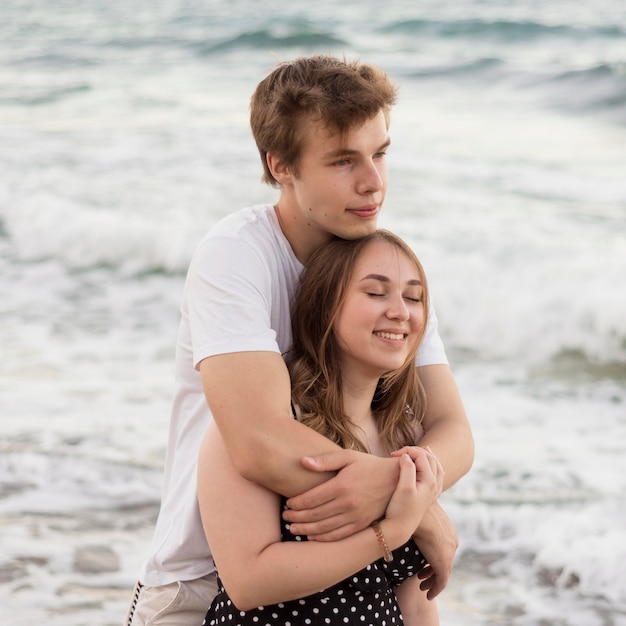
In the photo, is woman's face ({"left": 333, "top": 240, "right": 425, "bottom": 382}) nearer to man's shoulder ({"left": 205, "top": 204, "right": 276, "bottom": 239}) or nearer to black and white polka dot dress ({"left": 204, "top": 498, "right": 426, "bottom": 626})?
man's shoulder ({"left": 205, "top": 204, "right": 276, "bottom": 239})

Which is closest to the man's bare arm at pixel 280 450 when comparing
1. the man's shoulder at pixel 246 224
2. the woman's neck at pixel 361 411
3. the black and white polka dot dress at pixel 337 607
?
the black and white polka dot dress at pixel 337 607

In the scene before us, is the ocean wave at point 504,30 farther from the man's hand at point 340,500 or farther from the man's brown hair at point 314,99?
the man's hand at point 340,500

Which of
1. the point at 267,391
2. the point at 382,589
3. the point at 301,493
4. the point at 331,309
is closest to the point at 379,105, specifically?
the point at 331,309

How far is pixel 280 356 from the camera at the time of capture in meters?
2.55

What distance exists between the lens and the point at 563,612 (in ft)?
13.9

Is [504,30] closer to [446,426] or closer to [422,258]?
[422,258]

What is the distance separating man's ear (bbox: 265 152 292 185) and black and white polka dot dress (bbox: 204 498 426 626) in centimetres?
95

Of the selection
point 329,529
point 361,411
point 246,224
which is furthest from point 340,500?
point 246,224

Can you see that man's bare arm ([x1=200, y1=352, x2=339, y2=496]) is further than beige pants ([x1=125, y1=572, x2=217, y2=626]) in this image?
No

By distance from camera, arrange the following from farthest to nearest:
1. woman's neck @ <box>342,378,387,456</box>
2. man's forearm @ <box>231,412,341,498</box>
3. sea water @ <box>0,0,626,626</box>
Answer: sea water @ <box>0,0,626,626</box>
woman's neck @ <box>342,378,387,456</box>
man's forearm @ <box>231,412,341,498</box>

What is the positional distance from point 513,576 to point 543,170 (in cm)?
828

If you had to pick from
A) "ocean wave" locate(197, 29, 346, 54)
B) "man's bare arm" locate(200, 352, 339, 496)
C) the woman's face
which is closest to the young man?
"man's bare arm" locate(200, 352, 339, 496)

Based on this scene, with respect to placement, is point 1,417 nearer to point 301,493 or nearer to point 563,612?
point 563,612

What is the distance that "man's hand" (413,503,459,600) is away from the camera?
262cm
